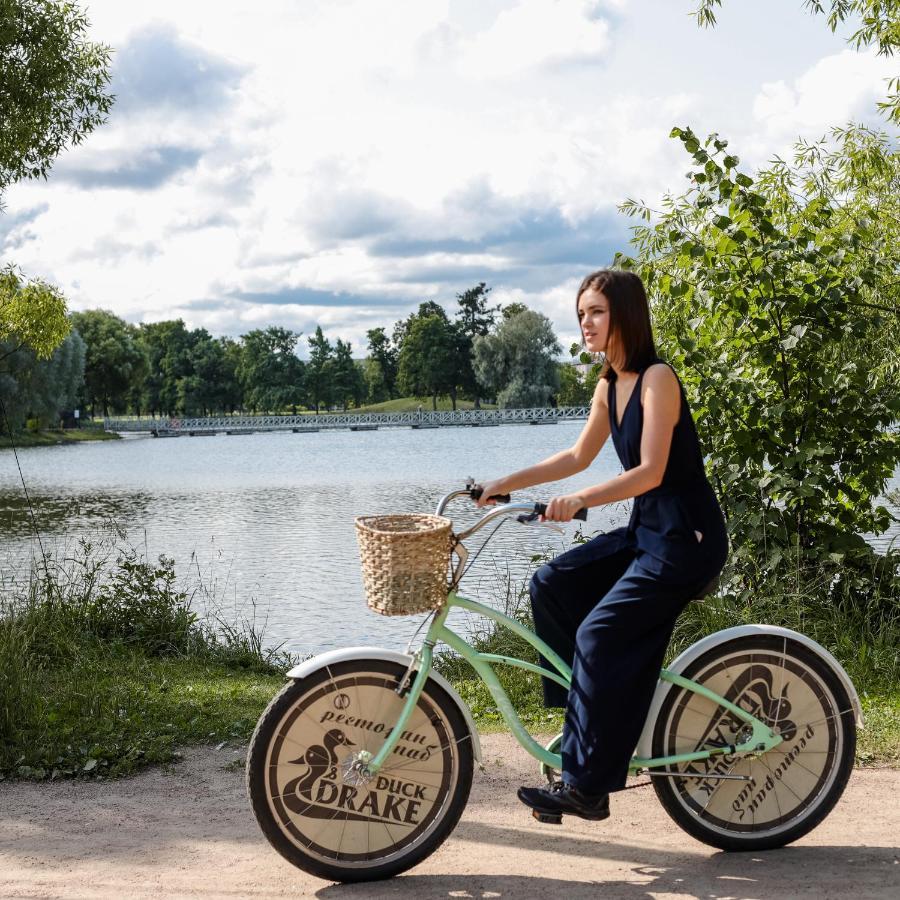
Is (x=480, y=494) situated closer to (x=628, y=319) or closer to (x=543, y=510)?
(x=543, y=510)

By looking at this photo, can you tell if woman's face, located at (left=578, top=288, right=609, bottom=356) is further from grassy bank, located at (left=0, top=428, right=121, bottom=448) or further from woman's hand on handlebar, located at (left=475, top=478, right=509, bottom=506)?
grassy bank, located at (left=0, top=428, right=121, bottom=448)

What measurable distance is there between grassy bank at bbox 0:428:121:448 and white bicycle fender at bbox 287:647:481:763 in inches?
2523

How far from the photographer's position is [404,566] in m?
3.29

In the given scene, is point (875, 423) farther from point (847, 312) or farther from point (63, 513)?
point (63, 513)

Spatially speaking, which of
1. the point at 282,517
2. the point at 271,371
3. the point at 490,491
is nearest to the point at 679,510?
the point at 490,491

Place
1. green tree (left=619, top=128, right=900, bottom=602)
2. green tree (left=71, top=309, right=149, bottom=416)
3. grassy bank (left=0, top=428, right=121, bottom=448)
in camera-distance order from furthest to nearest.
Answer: green tree (left=71, top=309, right=149, bottom=416), grassy bank (left=0, top=428, right=121, bottom=448), green tree (left=619, top=128, right=900, bottom=602)

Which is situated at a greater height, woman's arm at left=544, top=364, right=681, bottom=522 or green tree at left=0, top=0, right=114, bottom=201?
green tree at left=0, top=0, right=114, bottom=201

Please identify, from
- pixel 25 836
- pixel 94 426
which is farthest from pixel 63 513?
pixel 94 426

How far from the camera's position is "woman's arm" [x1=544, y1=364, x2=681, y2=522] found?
331cm

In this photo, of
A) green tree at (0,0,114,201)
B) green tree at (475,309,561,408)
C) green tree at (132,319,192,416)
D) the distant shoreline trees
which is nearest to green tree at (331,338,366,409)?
the distant shoreline trees

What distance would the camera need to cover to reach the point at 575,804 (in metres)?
3.48

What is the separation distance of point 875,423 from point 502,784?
378cm

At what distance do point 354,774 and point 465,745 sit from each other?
1.20ft

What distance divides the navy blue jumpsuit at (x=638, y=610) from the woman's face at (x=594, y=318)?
17 cm
